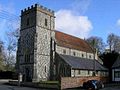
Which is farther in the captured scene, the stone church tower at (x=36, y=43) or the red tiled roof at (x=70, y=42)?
the red tiled roof at (x=70, y=42)

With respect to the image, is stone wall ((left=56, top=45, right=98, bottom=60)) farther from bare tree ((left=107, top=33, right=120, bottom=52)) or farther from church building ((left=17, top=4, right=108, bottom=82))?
bare tree ((left=107, top=33, right=120, bottom=52))

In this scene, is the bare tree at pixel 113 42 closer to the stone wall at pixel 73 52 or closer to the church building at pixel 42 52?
the stone wall at pixel 73 52

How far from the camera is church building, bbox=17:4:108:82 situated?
186ft

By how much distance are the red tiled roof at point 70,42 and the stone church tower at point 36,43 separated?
3.49 m

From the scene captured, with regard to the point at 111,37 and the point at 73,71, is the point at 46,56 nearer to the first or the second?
the point at 73,71

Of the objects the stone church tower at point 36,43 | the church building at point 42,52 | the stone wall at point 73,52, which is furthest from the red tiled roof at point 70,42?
the stone church tower at point 36,43

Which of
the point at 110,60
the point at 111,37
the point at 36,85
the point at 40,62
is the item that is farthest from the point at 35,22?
the point at 111,37

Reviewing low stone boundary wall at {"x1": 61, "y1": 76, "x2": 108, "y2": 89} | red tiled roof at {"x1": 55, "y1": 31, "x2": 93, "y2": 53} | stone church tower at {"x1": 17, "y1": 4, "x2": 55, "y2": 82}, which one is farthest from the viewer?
red tiled roof at {"x1": 55, "y1": 31, "x2": 93, "y2": 53}

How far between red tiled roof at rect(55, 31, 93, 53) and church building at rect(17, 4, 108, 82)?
358 millimetres

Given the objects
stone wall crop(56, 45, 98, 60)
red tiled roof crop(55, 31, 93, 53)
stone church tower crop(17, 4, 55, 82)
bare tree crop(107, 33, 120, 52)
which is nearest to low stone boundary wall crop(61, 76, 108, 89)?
stone church tower crop(17, 4, 55, 82)

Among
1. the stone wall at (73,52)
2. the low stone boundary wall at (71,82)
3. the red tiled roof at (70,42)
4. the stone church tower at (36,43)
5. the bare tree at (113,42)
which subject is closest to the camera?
the low stone boundary wall at (71,82)

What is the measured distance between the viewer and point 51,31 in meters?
61.3

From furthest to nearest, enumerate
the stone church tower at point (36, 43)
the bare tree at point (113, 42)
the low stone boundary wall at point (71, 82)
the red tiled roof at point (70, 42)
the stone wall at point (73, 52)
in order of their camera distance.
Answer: the bare tree at point (113, 42) < the red tiled roof at point (70, 42) < the stone wall at point (73, 52) < the stone church tower at point (36, 43) < the low stone boundary wall at point (71, 82)

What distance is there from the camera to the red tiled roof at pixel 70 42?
6425 cm
